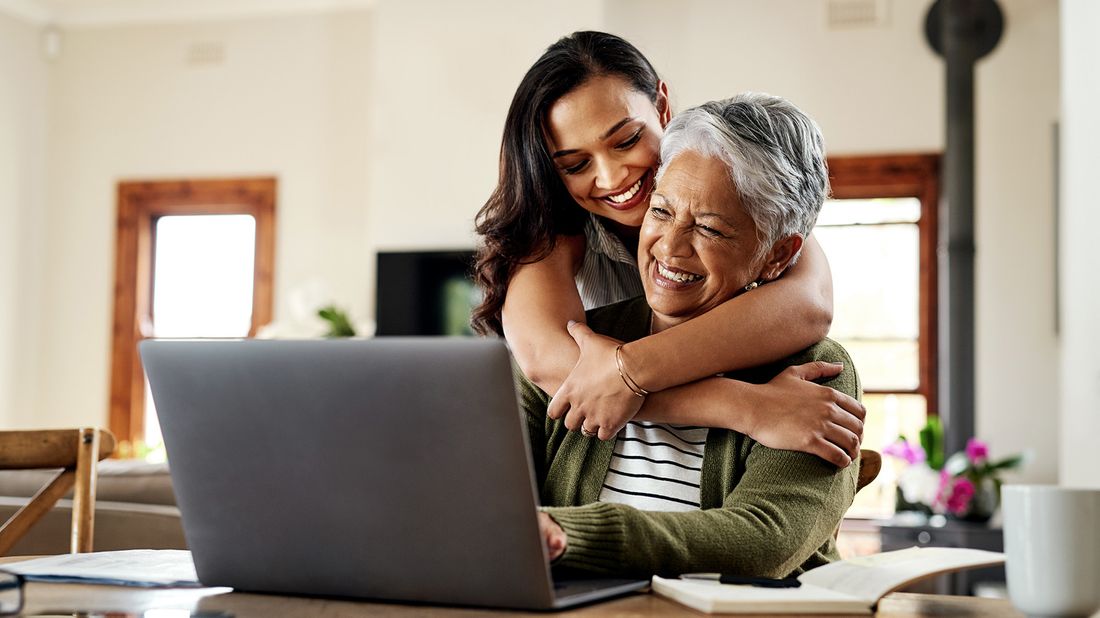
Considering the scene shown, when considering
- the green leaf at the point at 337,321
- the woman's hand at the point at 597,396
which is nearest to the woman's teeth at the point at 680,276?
the woman's hand at the point at 597,396

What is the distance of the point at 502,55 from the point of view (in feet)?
19.6

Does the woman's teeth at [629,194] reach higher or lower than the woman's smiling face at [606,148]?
lower

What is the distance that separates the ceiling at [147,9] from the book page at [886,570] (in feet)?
19.5

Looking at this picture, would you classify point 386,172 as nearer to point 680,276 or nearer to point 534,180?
point 534,180

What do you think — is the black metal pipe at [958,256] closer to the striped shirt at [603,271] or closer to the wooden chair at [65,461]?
the striped shirt at [603,271]

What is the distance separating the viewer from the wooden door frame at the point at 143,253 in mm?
6586

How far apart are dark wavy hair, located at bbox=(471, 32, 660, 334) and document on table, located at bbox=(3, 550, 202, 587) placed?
24.0 inches

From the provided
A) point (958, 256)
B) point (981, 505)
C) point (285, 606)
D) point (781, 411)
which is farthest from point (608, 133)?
point (958, 256)

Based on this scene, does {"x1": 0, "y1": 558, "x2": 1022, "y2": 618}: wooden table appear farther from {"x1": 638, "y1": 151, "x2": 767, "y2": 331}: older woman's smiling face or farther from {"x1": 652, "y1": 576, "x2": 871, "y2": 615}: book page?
{"x1": 638, "y1": 151, "x2": 767, "y2": 331}: older woman's smiling face

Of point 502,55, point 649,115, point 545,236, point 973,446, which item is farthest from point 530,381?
point 502,55

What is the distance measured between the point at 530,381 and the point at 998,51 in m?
4.80

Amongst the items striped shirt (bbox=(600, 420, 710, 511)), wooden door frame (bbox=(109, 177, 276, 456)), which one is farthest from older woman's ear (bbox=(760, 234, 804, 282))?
wooden door frame (bbox=(109, 177, 276, 456))

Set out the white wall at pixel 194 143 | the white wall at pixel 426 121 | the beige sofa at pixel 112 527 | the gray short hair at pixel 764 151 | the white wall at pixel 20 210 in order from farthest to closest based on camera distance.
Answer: the white wall at pixel 20 210 < the white wall at pixel 194 143 < the white wall at pixel 426 121 < the beige sofa at pixel 112 527 < the gray short hair at pixel 764 151

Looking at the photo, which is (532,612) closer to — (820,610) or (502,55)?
(820,610)
